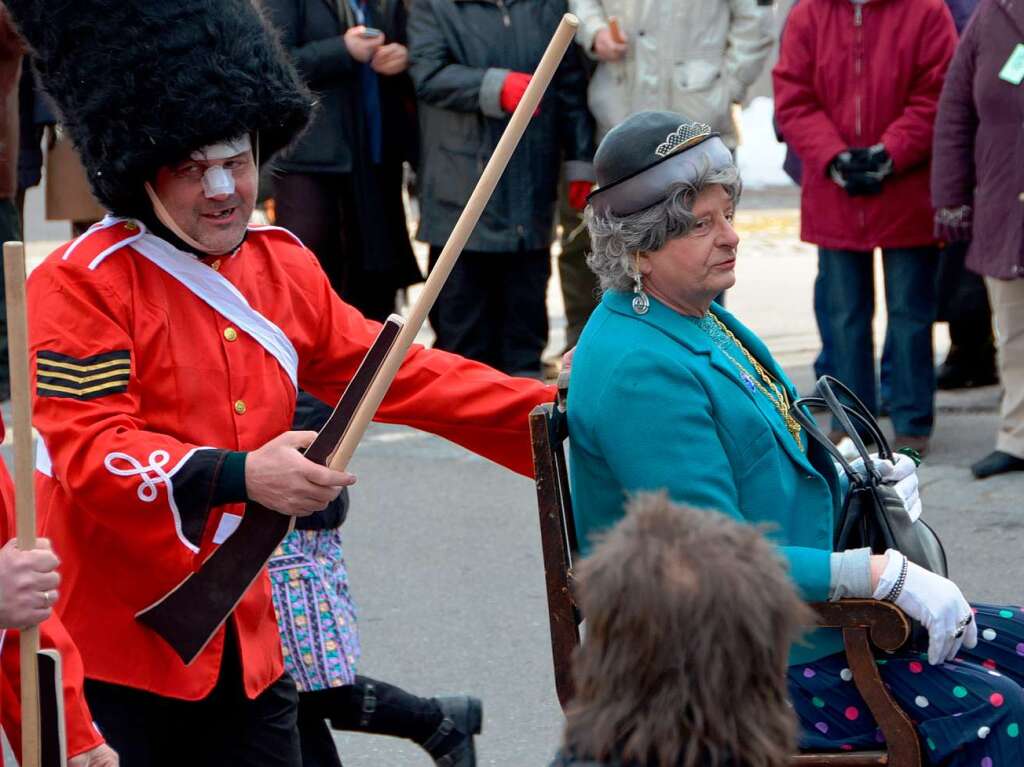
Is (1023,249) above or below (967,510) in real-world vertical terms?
above

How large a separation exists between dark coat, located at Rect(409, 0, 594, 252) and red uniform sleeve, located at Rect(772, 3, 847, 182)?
1.15m

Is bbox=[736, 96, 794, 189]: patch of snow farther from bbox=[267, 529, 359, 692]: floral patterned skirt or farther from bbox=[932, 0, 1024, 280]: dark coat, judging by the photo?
bbox=[267, 529, 359, 692]: floral patterned skirt

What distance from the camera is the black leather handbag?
326 cm

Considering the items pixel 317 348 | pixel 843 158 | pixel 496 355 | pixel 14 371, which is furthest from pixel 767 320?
pixel 14 371

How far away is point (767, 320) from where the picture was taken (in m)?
9.49

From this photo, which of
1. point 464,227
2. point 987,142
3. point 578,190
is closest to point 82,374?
point 464,227

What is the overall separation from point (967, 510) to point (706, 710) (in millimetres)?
4276

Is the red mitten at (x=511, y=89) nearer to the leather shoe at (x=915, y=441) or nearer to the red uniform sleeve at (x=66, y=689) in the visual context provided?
the leather shoe at (x=915, y=441)

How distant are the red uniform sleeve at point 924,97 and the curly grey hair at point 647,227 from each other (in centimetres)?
328

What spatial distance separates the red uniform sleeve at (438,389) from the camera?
3330mm

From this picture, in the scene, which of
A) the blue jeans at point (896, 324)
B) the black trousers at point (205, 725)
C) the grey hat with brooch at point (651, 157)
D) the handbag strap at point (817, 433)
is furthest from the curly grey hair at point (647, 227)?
the blue jeans at point (896, 324)

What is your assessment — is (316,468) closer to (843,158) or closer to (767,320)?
(843,158)

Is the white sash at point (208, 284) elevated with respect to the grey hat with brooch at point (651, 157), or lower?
lower

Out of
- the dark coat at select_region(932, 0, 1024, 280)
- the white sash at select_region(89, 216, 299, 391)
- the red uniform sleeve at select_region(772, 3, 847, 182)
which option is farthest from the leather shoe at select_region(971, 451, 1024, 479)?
the white sash at select_region(89, 216, 299, 391)
